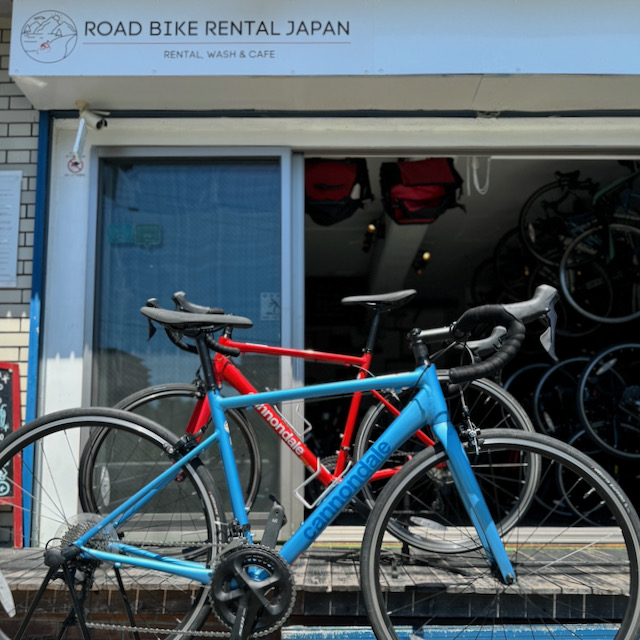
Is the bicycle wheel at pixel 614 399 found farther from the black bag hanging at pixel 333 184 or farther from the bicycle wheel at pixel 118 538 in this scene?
the bicycle wheel at pixel 118 538

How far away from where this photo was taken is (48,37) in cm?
345

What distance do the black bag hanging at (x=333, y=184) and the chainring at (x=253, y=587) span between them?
9.43 ft

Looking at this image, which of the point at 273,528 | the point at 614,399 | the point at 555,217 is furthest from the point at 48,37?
the point at 614,399

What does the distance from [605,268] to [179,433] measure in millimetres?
4014

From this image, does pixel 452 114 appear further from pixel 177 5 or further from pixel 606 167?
pixel 606 167

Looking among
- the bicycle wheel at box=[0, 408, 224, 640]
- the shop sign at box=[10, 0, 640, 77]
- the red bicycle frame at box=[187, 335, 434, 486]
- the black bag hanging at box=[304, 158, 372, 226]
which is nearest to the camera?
the bicycle wheel at box=[0, 408, 224, 640]

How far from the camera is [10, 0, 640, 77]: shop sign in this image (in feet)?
11.3

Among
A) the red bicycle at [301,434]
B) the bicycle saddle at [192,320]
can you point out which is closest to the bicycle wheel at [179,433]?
the red bicycle at [301,434]

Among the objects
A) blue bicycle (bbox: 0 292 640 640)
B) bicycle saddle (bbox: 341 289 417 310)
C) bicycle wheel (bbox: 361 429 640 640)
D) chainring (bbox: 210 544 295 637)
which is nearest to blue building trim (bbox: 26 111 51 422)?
blue bicycle (bbox: 0 292 640 640)

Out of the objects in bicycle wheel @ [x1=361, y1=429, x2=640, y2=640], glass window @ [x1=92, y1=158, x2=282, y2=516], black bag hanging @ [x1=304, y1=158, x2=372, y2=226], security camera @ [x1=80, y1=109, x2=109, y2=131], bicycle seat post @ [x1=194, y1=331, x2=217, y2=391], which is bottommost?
bicycle wheel @ [x1=361, y1=429, x2=640, y2=640]

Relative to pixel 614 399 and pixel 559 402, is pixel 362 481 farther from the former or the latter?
pixel 559 402

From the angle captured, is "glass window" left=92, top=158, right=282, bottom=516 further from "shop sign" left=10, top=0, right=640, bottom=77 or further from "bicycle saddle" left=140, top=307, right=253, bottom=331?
"bicycle saddle" left=140, top=307, right=253, bottom=331

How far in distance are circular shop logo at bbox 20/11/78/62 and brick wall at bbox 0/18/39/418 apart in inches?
21.3

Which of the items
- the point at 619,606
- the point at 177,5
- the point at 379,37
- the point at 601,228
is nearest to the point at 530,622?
the point at 619,606
